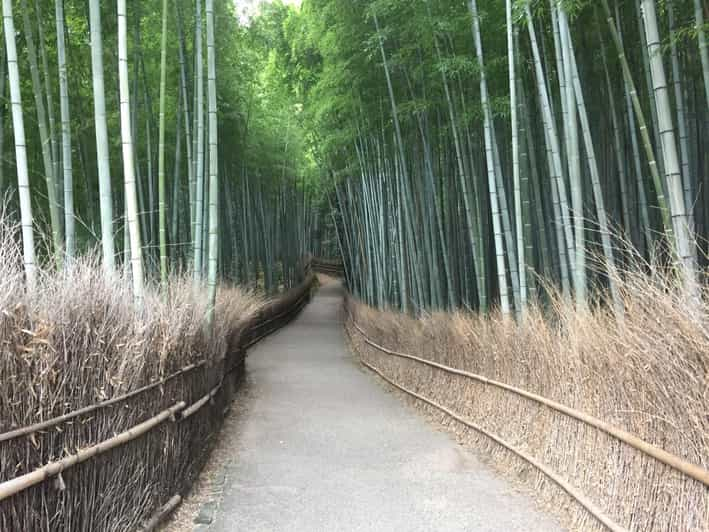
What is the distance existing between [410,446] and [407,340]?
208 centimetres

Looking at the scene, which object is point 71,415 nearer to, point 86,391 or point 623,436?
point 86,391

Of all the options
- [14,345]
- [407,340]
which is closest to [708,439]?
[14,345]

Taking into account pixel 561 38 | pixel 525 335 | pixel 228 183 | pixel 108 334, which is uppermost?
pixel 228 183

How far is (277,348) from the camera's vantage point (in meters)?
10.1

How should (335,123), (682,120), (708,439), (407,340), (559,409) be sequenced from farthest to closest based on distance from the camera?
(335,123) < (407,340) < (682,120) < (559,409) < (708,439)

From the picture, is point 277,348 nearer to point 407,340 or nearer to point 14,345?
point 407,340

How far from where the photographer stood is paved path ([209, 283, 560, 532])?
9.63ft

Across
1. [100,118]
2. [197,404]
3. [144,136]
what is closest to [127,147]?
[100,118]

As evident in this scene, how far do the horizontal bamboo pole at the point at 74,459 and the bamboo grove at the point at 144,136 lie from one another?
0.62 m

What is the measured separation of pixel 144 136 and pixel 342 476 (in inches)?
217

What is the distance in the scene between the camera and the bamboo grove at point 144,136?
3.46 meters

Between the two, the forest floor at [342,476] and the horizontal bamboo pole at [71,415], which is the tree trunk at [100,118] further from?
the forest floor at [342,476]

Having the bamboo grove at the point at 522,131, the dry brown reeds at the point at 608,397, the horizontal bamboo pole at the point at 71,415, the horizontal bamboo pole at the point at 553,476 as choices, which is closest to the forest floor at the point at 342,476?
the horizontal bamboo pole at the point at 553,476

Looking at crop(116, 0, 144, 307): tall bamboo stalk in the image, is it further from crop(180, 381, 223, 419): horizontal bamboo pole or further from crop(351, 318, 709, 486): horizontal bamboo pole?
crop(351, 318, 709, 486): horizontal bamboo pole
